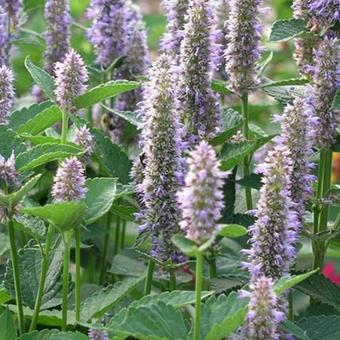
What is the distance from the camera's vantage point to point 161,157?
2.33 m

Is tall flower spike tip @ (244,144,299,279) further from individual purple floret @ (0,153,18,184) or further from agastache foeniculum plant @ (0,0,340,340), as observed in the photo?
individual purple floret @ (0,153,18,184)

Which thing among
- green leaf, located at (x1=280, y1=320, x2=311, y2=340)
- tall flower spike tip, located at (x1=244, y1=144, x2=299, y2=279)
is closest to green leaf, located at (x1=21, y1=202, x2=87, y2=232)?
tall flower spike tip, located at (x1=244, y1=144, x2=299, y2=279)

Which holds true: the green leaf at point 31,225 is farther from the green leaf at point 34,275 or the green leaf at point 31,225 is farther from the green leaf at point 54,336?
the green leaf at point 54,336

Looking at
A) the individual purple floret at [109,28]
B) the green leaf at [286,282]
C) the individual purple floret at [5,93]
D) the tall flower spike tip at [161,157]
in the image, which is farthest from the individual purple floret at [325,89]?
the individual purple floret at [109,28]

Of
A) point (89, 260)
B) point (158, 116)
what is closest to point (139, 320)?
point (158, 116)

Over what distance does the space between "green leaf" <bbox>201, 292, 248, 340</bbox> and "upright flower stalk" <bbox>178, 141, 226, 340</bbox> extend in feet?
0.32

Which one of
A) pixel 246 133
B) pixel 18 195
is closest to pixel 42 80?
pixel 18 195

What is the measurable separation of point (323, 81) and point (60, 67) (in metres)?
0.71

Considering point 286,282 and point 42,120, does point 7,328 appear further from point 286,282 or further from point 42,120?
point 286,282

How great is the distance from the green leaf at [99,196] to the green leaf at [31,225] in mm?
209

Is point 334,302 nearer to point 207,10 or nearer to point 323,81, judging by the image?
point 323,81

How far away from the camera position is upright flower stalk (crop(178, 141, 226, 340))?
1.91 m

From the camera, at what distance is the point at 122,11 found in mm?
3420

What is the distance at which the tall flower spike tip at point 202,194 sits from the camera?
1911 mm
